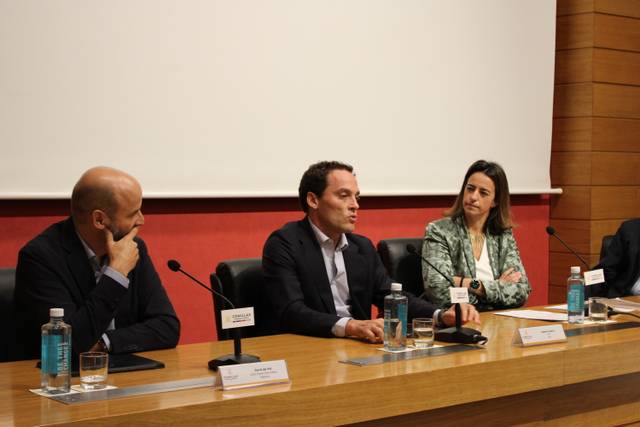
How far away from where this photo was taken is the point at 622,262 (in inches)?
170

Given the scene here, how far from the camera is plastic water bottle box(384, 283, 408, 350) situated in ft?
8.84

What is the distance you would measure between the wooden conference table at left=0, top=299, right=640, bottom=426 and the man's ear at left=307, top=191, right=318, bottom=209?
1.99 feet

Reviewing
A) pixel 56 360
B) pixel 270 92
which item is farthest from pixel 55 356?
pixel 270 92

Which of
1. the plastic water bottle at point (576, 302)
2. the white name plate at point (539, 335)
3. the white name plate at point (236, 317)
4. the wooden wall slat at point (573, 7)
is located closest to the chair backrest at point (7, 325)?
the white name plate at point (236, 317)

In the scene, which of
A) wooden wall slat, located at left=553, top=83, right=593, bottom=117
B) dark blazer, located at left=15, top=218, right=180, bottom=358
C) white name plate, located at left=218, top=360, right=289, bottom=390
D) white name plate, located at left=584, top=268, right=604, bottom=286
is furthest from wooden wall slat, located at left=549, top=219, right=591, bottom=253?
white name plate, located at left=218, top=360, right=289, bottom=390

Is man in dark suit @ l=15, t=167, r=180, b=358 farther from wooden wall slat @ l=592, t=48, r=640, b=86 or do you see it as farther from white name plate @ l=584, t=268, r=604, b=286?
wooden wall slat @ l=592, t=48, r=640, b=86

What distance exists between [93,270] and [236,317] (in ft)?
1.84

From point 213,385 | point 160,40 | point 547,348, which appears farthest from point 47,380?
point 160,40

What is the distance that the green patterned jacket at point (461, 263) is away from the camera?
3857 mm

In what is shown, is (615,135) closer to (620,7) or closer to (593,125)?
(593,125)

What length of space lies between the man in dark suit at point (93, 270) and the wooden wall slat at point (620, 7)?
3999mm

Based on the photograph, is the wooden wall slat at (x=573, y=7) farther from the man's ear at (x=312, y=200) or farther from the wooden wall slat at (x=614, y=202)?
the man's ear at (x=312, y=200)

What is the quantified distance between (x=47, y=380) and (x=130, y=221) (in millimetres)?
712

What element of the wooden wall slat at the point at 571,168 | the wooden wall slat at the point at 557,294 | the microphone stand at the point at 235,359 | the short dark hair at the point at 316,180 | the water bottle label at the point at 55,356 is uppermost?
the wooden wall slat at the point at 571,168
